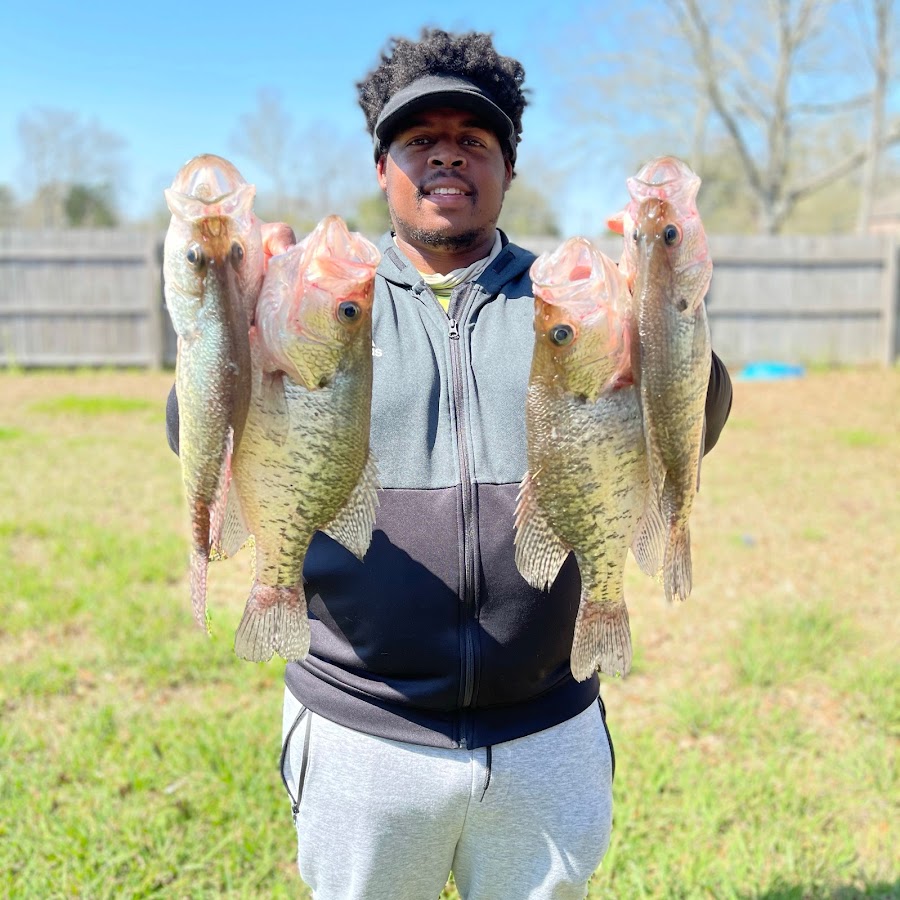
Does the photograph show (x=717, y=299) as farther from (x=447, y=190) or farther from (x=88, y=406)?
(x=447, y=190)

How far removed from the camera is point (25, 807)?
10.9 feet

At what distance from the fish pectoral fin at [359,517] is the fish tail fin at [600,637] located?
511 mm

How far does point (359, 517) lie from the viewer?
71.6 inches

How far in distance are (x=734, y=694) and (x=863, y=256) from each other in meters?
11.5

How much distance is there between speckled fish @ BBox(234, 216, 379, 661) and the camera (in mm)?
1624

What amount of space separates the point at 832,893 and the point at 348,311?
273cm

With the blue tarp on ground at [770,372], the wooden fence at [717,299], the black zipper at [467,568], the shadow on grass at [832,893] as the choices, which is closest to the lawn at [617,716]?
the shadow on grass at [832,893]

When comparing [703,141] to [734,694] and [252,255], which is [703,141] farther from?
[252,255]

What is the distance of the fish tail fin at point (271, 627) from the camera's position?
1820 mm

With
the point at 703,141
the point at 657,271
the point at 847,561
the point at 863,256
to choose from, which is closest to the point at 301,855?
the point at 657,271

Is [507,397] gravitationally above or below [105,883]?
above

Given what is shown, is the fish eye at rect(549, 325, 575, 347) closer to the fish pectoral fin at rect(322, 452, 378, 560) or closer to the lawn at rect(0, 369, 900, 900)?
the fish pectoral fin at rect(322, 452, 378, 560)

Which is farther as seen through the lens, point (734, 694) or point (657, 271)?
point (734, 694)

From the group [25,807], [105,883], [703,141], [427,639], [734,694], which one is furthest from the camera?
[703,141]
